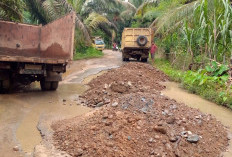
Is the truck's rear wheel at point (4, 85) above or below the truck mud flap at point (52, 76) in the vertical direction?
below

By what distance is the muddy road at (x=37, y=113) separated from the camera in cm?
362

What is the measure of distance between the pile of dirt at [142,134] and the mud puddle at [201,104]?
0.57 m

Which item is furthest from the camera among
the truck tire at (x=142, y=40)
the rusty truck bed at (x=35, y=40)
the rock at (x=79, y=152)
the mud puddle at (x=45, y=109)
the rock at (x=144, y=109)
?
the truck tire at (x=142, y=40)

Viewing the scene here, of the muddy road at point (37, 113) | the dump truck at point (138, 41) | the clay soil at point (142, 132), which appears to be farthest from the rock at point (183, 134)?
the dump truck at point (138, 41)

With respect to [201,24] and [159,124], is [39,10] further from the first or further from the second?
[159,124]

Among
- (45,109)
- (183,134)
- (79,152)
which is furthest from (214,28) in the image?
(79,152)

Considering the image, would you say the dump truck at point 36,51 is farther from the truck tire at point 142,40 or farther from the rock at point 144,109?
the truck tire at point 142,40

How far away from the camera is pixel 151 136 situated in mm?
3545

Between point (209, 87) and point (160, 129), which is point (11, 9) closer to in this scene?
point (209, 87)

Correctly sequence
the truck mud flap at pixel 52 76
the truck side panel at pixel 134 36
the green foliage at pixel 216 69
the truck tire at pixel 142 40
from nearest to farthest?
the truck mud flap at pixel 52 76 → the green foliage at pixel 216 69 → the truck tire at pixel 142 40 → the truck side panel at pixel 134 36

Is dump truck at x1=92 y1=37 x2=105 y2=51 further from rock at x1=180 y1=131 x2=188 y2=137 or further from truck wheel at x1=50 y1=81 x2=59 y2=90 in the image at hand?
rock at x1=180 y1=131 x2=188 y2=137

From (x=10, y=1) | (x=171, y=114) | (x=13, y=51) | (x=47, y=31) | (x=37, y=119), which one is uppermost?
(x=10, y=1)

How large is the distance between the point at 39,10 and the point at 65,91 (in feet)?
31.2

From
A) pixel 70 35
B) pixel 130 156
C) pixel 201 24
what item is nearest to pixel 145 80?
pixel 201 24
